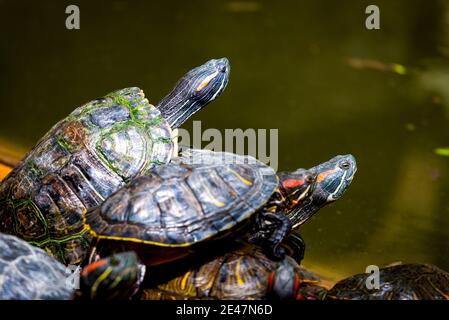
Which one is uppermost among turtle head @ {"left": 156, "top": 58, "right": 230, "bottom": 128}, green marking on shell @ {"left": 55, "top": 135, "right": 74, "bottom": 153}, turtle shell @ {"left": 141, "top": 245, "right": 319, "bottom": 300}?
turtle head @ {"left": 156, "top": 58, "right": 230, "bottom": 128}

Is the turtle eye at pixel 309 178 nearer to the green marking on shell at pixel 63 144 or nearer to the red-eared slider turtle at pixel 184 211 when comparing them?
the red-eared slider turtle at pixel 184 211

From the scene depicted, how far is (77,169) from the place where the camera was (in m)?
3.44

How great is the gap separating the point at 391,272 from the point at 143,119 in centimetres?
164

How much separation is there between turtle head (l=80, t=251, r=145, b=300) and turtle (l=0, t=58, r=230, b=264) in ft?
2.01

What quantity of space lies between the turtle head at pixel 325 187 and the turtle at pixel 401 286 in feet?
1.66

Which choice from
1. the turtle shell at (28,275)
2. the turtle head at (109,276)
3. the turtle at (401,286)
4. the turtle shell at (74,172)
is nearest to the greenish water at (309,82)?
the turtle at (401,286)

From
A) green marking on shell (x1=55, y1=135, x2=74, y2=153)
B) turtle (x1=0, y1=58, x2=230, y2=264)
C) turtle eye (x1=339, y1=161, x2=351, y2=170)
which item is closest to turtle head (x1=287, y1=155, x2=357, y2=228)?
turtle eye (x1=339, y1=161, x2=351, y2=170)

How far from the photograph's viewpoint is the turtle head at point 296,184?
11.3ft

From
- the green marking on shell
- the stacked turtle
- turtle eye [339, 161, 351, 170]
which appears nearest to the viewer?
the stacked turtle

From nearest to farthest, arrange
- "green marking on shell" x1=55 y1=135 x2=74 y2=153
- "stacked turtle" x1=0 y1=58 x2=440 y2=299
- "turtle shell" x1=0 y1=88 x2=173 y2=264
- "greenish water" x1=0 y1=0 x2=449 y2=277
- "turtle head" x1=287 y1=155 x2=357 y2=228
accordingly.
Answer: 1. "stacked turtle" x1=0 y1=58 x2=440 y2=299
2. "turtle shell" x1=0 y1=88 x2=173 y2=264
3. "green marking on shell" x1=55 y1=135 x2=74 y2=153
4. "turtle head" x1=287 y1=155 x2=357 y2=228
5. "greenish water" x1=0 y1=0 x2=449 y2=277

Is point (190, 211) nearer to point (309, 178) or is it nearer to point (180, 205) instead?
point (180, 205)

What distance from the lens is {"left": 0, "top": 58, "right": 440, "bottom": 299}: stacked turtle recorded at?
9.66 ft

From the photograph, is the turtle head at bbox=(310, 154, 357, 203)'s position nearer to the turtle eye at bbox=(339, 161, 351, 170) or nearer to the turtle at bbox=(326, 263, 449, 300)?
the turtle eye at bbox=(339, 161, 351, 170)
